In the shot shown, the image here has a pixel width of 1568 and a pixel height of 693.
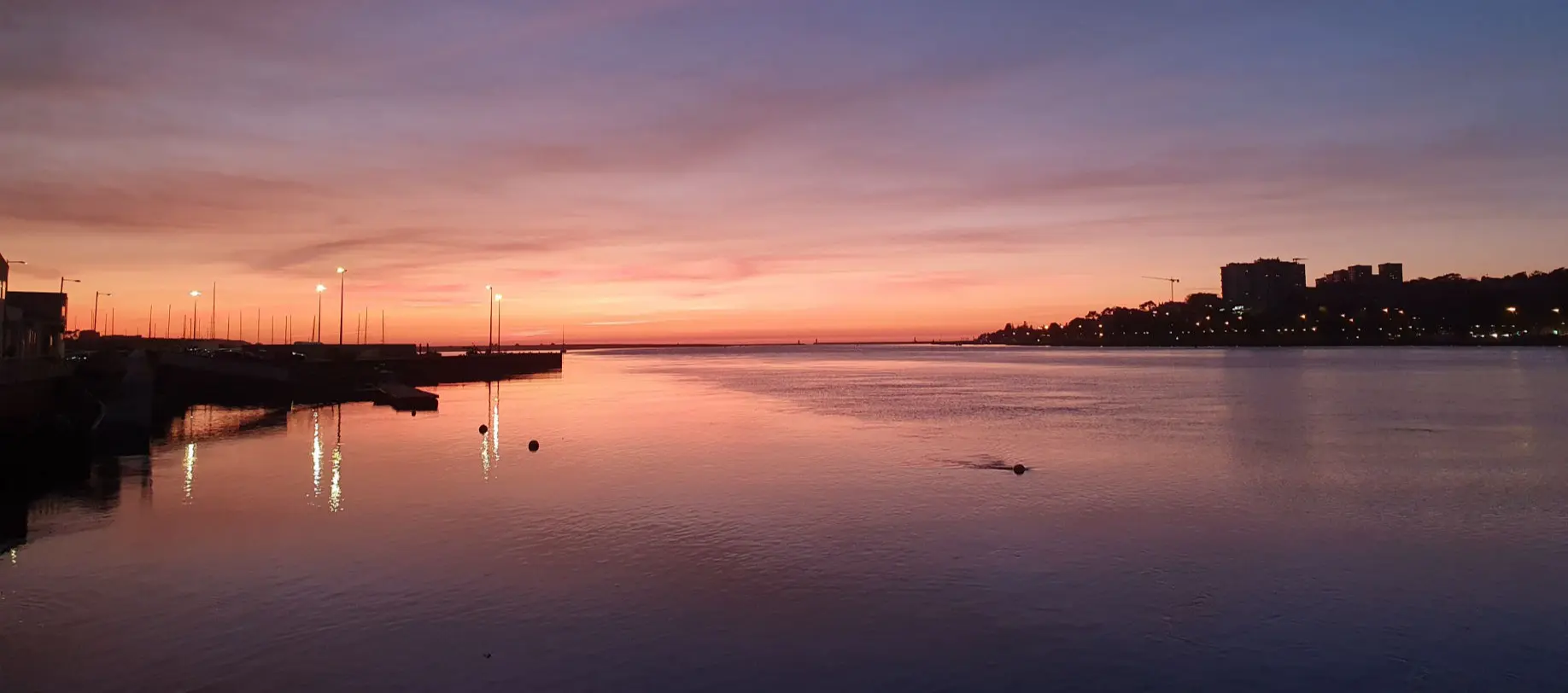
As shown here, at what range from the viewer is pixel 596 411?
5331 cm

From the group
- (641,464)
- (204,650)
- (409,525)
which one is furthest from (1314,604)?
(641,464)

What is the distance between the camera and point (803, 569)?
15.6m

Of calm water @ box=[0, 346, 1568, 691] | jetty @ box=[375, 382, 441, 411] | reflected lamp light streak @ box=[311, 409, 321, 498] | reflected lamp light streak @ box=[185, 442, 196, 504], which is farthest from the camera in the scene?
jetty @ box=[375, 382, 441, 411]

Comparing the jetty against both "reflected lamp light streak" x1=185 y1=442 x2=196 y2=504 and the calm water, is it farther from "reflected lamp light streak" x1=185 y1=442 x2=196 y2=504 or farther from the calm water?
the calm water

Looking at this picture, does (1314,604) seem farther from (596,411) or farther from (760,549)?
(596,411)

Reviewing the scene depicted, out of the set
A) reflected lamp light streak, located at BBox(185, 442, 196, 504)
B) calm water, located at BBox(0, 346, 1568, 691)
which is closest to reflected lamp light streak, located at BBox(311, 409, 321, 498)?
calm water, located at BBox(0, 346, 1568, 691)

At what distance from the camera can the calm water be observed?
11078 millimetres

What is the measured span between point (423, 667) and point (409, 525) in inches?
362

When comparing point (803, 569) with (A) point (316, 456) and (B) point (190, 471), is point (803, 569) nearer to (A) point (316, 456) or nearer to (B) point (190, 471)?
(B) point (190, 471)

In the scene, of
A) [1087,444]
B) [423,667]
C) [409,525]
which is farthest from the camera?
[1087,444]

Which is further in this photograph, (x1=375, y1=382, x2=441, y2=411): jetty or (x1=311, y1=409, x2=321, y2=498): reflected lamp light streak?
(x1=375, y1=382, x2=441, y2=411): jetty

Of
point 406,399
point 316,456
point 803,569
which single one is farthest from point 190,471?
point 406,399

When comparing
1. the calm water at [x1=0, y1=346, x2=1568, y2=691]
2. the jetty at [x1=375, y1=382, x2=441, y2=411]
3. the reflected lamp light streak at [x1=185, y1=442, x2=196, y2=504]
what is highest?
the jetty at [x1=375, y1=382, x2=441, y2=411]

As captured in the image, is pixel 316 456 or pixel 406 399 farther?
pixel 406 399
